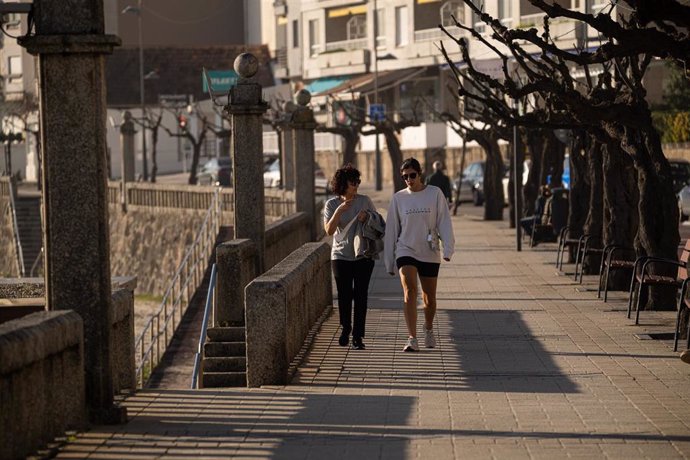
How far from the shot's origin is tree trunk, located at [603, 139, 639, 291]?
71.7ft

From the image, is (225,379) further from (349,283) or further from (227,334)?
(227,334)

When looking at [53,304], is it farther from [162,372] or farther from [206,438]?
[162,372]

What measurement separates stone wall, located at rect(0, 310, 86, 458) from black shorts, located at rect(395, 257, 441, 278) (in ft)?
17.3

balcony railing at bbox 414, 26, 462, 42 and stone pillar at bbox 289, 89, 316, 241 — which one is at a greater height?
balcony railing at bbox 414, 26, 462, 42

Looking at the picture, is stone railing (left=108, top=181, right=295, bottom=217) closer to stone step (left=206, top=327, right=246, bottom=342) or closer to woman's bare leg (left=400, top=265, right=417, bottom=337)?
stone step (left=206, top=327, right=246, bottom=342)

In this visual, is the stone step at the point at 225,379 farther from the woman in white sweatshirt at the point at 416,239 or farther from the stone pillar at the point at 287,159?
the stone pillar at the point at 287,159

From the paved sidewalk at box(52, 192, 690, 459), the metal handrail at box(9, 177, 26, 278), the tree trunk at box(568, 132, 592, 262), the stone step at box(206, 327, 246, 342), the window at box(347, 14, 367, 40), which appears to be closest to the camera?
the paved sidewalk at box(52, 192, 690, 459)

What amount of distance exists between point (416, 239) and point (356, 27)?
7300cm

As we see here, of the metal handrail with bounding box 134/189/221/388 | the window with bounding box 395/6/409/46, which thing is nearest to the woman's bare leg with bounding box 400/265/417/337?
the metal handrail with bounding box 134/189/221/388

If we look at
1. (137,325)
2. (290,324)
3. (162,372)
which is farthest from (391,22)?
(290,324)

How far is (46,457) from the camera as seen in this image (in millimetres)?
9445

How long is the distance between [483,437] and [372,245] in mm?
5917

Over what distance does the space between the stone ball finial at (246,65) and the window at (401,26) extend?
61365 mm

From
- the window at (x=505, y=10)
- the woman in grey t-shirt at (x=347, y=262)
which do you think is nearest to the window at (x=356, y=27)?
the window at (x=505, y=10)
